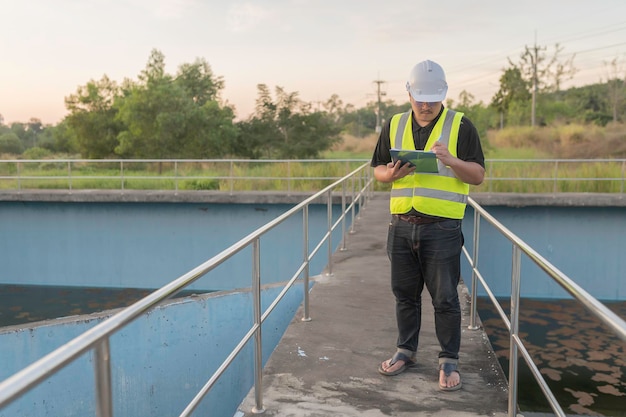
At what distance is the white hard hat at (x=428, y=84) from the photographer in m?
3.02

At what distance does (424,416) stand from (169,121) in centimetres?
2467

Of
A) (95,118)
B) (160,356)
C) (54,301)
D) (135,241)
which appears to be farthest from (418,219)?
(95,118)

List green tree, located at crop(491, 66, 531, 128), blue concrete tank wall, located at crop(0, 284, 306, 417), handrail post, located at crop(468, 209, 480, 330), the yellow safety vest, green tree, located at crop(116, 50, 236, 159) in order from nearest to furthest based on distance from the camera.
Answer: the yellow safety vest, handrail post, located at crop(468, 209, 480, 330), blue concrete tank wall, located at crop(0, 284, 306, 417), green tree, located at crop(116, 50, 236, 159), green tree, located at crop(491, 66, 531, 128)

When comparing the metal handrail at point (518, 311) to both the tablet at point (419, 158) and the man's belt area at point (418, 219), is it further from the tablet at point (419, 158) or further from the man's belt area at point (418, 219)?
the tablet at point (419, 158)

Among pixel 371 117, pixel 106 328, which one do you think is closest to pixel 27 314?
pixel 106 328

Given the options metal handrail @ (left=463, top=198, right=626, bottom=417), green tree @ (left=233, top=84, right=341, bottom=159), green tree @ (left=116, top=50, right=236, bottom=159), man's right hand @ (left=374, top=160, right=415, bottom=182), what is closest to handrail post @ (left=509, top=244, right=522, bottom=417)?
metal handrail @ (left=463, top=198, right=626, bottom=417)

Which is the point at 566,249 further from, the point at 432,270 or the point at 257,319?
the point at 257,319

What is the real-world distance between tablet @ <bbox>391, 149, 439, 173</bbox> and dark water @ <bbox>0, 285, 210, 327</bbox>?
8.51 meters

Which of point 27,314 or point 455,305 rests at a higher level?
point 455,305

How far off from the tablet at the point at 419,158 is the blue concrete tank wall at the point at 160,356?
10.7 feet

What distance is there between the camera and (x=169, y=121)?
26.2 meters

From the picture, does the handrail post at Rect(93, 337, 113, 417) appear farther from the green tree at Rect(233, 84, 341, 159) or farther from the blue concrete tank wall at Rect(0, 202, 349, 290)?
the green tree at Rect(233, 84, 341, 159)

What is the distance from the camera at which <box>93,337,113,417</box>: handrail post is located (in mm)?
1533

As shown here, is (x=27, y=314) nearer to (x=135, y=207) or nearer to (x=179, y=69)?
(x=135, y=207)
